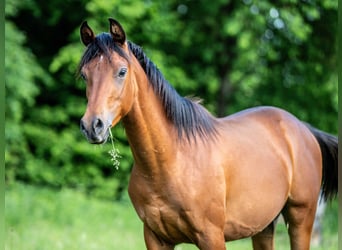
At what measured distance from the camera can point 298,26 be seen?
33.7 ft

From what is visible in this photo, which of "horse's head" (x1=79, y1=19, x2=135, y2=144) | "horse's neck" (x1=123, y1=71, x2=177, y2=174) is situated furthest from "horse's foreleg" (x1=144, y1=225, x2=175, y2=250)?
"horse's head" (x1=79, y1=19, x2=135, y2=144)

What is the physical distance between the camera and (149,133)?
3.44 meters

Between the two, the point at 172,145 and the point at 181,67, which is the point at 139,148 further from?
the point at 181,67

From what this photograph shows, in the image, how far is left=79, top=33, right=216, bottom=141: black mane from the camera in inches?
134

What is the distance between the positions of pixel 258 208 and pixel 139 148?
91 centimetres

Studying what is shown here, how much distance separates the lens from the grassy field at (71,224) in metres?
6.40

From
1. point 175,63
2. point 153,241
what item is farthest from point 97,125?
point 175,63

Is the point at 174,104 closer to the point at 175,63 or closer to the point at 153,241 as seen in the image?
the point at 153,241

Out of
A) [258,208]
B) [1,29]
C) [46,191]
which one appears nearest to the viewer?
[1,29]

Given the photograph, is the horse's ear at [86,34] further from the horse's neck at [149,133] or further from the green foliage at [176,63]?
the green foliage at [176,63]

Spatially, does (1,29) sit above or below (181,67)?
above

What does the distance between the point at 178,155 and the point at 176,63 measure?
8.73 metres

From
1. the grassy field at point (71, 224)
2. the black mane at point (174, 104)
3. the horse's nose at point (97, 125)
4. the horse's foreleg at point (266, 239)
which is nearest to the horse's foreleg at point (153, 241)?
the black mane at point (174, 104)

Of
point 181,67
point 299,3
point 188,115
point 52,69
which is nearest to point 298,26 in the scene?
point 299,3
